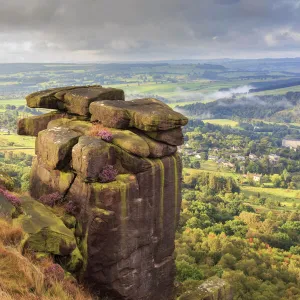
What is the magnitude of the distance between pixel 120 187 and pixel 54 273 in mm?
4176

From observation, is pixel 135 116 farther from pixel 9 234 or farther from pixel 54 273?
pixel 54 273

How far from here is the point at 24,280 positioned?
10.9 meters

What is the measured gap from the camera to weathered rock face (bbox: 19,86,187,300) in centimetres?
1516

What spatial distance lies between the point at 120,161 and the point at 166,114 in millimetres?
3047

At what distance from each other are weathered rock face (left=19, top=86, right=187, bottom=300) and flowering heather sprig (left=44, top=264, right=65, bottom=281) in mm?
1809

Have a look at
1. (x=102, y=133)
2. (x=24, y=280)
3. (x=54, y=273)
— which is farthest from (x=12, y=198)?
(x=24, y=280)

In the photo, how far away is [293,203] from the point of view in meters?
110

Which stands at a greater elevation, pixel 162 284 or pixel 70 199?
pixel 70 199

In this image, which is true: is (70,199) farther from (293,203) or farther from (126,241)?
(293,203)

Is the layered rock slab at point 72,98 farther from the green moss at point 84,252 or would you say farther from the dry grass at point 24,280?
the dry grass at point 24,280

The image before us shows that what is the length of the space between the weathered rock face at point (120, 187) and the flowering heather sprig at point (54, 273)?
1809 mm

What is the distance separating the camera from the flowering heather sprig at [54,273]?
12.2 meters

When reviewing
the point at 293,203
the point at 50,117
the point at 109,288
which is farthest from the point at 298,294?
the point at 293,203

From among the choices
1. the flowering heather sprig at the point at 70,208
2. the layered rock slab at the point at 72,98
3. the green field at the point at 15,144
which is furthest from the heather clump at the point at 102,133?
the green field at the point at 15,144
